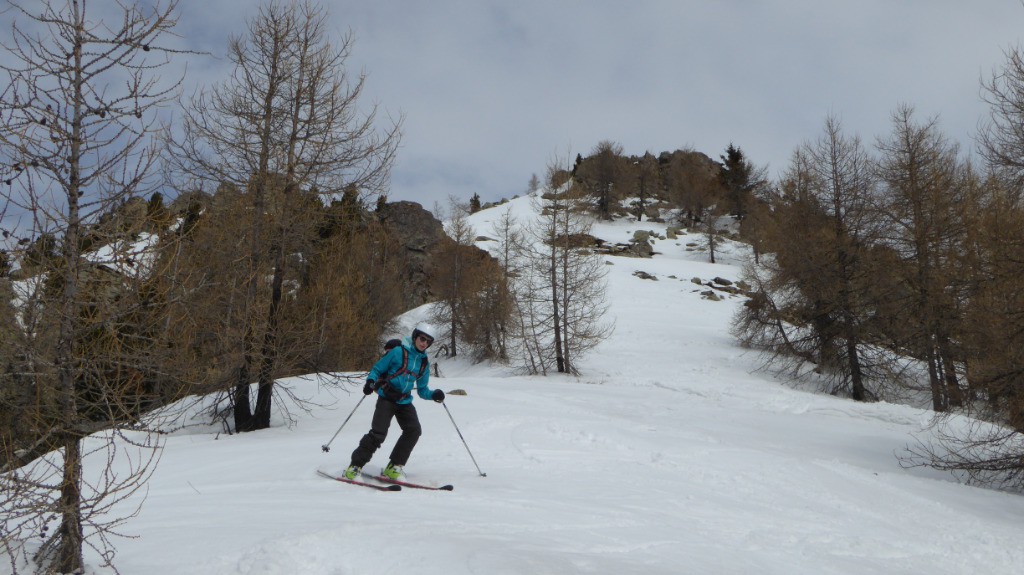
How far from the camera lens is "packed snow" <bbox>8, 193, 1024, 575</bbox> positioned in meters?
4.73

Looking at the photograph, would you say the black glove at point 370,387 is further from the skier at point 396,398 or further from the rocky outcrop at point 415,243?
the rocky outcrop at point 415,243

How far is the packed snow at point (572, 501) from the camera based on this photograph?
186 inches

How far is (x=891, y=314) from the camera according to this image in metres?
20.9

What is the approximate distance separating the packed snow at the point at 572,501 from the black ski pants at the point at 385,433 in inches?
20.9

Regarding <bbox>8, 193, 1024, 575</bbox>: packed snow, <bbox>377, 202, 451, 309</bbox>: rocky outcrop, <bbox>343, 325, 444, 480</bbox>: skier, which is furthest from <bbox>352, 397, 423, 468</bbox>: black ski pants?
<bbox>377, 202, 451, 309</bbox>: rocky outcrop

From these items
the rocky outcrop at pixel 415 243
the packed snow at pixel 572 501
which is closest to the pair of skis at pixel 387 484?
the packed snow at pixel 572 501

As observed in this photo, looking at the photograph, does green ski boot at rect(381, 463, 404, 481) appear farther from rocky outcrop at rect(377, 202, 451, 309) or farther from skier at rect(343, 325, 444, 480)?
rocky outcrop at rect(377, 202, 451, 309)

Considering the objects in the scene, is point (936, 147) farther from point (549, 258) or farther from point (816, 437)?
point (549, 258)

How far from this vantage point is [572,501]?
7105 mm

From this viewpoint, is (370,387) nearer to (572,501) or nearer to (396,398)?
(396,398)

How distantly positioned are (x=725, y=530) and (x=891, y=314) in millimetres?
17892

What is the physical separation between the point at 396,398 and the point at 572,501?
7.82 feet

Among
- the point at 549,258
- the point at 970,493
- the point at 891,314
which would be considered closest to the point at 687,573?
the point at 970,493

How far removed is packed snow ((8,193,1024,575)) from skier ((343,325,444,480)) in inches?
21.2
